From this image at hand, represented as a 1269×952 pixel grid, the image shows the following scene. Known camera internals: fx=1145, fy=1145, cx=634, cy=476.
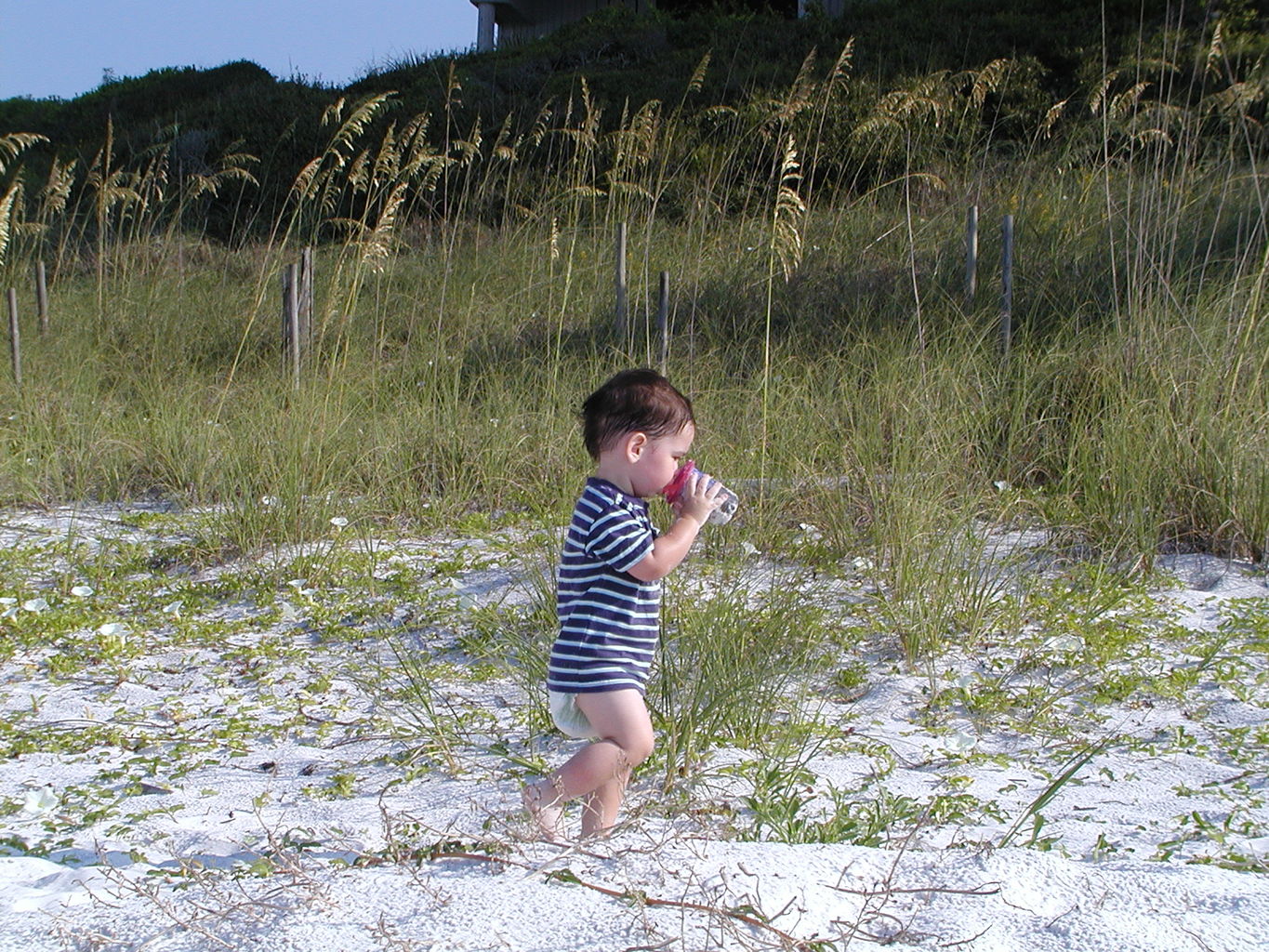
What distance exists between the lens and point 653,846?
2109 mm

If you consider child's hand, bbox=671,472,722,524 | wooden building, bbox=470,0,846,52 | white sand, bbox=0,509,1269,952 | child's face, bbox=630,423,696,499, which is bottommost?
white sand, bbox=0,509,1269,952

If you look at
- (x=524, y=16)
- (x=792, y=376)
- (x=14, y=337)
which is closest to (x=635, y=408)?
(x=792, y=376)

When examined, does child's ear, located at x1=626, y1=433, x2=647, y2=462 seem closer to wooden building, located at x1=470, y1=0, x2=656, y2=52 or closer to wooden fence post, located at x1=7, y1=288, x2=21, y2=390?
wooden fence post, located at x1=7, y1=288, x2=21, y2=390

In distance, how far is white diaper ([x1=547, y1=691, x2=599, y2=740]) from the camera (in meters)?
2.34

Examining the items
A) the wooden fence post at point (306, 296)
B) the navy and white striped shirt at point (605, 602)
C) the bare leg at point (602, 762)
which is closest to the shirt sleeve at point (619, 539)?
the navy and white striped shirt at point (605, 602)

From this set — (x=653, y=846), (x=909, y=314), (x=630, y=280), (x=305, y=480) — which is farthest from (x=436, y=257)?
(x=653, y=846)

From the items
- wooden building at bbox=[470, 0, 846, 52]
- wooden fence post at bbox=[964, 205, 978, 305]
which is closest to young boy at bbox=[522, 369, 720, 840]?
wooden fence post at bbox=[964, 205, 978, 305]

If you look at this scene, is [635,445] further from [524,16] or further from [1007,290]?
[524,16]

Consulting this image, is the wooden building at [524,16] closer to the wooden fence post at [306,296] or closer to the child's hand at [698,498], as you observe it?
the wooden fence post at [306,296]

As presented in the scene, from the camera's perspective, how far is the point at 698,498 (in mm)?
2344

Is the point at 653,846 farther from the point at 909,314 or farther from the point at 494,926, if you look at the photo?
the point at 909,314

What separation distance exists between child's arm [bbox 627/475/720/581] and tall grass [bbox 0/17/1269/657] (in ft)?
4.66

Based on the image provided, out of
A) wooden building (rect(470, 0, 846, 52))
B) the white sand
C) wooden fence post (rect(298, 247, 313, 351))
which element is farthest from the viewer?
wooden building (rect(470, 0, 846, 52))

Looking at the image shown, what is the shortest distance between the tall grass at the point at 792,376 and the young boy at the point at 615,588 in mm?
1412
